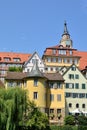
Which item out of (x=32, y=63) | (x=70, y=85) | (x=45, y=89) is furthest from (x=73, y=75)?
(x=32, y=63)

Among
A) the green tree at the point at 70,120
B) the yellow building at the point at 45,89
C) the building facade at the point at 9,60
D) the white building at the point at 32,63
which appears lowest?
the green tree at the point at 70,120

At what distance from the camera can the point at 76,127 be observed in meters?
65.4

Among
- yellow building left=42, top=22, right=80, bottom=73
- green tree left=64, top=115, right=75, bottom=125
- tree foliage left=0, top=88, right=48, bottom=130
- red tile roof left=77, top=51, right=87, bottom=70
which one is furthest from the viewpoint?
red tile roof left=77, top=51, right=87, bottom=70

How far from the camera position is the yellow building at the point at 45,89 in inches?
2963

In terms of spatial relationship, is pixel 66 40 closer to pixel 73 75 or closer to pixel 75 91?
pixel 73 75

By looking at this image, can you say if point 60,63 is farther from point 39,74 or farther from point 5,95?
point 5,95

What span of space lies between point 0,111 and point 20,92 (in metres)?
5.63

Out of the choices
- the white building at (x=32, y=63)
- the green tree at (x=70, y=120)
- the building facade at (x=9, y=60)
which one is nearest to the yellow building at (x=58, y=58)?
the white building at (x=32, y=63)

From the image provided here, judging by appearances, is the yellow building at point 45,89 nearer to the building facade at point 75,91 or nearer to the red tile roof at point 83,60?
the building facade at point 75,91

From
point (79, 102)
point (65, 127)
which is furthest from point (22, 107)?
point (79, 102)

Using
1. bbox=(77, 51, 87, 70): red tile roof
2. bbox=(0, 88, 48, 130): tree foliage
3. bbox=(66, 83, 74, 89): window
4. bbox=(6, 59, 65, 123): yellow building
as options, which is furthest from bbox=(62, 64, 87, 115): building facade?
bbox=(77, 51, 87, 70): red tile roof

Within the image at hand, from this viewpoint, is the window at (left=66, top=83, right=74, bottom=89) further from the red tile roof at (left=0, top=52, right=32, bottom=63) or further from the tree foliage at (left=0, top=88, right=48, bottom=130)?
the red tile roof at (left=0, top=52, right=32, bottom=63)

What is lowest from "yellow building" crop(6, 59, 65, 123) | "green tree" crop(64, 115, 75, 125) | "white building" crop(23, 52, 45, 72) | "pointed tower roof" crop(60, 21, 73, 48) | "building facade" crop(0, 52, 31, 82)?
"green tree" crop(64, 115, 75, 125)

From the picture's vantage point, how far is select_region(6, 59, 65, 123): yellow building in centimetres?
7525
